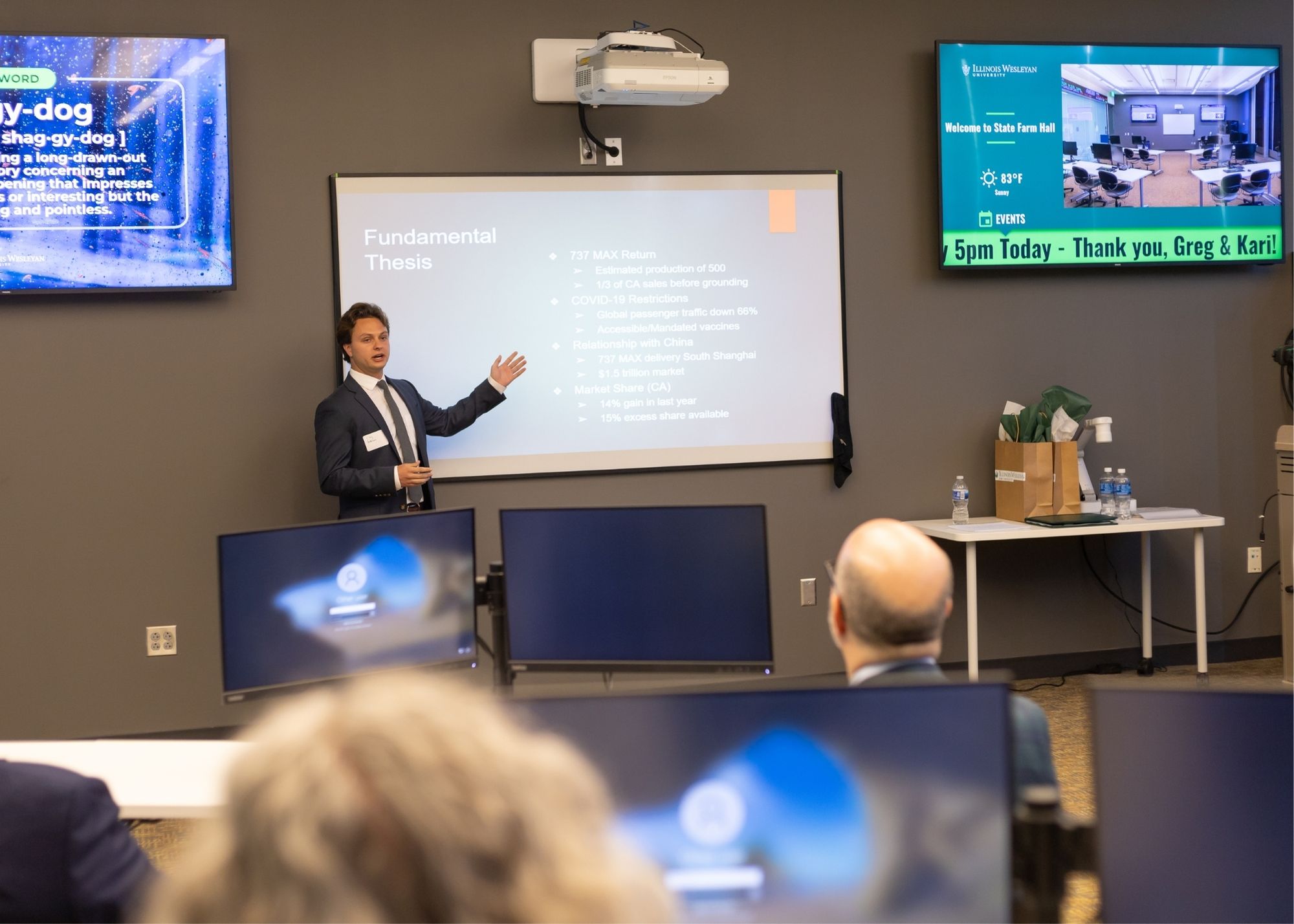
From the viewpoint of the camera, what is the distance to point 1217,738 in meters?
1.21

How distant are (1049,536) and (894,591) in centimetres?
334

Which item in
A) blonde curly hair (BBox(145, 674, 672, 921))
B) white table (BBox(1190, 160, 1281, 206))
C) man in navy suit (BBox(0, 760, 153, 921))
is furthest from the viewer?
white table (BBox(1190, 160, 1281, 206))

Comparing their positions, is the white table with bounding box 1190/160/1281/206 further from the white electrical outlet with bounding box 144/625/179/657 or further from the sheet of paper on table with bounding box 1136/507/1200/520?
the white electrical outlet with bounding box 144/625/179/657

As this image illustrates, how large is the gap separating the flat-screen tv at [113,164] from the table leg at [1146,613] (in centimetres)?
389

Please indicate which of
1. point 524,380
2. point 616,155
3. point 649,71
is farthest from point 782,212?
point 524,380

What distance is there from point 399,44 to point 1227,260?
3670 millimetres

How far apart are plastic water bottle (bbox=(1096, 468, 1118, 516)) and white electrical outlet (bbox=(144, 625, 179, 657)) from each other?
3775mm

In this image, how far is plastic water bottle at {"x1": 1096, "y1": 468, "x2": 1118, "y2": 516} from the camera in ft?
16.5

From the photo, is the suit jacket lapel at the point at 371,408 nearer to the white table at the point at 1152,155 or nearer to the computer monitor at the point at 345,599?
the computer monitor at the point at 345,599

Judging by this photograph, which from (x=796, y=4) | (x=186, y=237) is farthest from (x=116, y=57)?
(x=796, y=4)

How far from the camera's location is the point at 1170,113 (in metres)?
5.19

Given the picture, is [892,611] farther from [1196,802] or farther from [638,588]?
[638,588]

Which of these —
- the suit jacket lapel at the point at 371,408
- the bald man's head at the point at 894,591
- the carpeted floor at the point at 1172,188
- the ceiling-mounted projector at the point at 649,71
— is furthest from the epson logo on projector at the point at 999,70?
the bald man's head at the point at 894,591

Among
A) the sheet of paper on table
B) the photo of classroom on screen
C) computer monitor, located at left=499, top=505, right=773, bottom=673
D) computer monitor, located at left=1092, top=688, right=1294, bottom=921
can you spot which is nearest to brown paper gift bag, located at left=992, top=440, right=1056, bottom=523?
the sheet of paper on table
